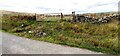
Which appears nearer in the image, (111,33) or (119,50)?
(119,50)

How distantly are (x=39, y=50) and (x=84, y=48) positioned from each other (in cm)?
281

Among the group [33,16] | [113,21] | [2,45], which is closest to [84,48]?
[2,45]

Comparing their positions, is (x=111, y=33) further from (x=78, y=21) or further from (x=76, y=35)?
(x=78, y=21)

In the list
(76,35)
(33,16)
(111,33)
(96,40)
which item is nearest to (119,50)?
(96,40)

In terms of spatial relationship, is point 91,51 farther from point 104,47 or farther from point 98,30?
point 98,30

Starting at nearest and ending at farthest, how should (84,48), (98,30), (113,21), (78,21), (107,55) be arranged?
(107,55) < (84,48) < (98,30) < (113,21) < (78,21)

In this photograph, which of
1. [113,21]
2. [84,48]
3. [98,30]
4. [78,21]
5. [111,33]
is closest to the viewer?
[84,48]

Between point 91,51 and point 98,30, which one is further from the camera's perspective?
point 98,30

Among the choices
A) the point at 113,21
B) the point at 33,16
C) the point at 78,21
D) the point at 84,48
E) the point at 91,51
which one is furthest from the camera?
the point at 33,16

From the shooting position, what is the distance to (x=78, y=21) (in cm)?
2694

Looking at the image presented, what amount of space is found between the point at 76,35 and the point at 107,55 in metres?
6.70

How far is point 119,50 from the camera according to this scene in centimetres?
1600

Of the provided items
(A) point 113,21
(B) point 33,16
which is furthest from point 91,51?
(B) point 33,16

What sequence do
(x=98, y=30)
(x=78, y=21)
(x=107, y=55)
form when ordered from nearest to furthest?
(x=107, y=55)
(x=98, y=30)
(x=78, y=21)
